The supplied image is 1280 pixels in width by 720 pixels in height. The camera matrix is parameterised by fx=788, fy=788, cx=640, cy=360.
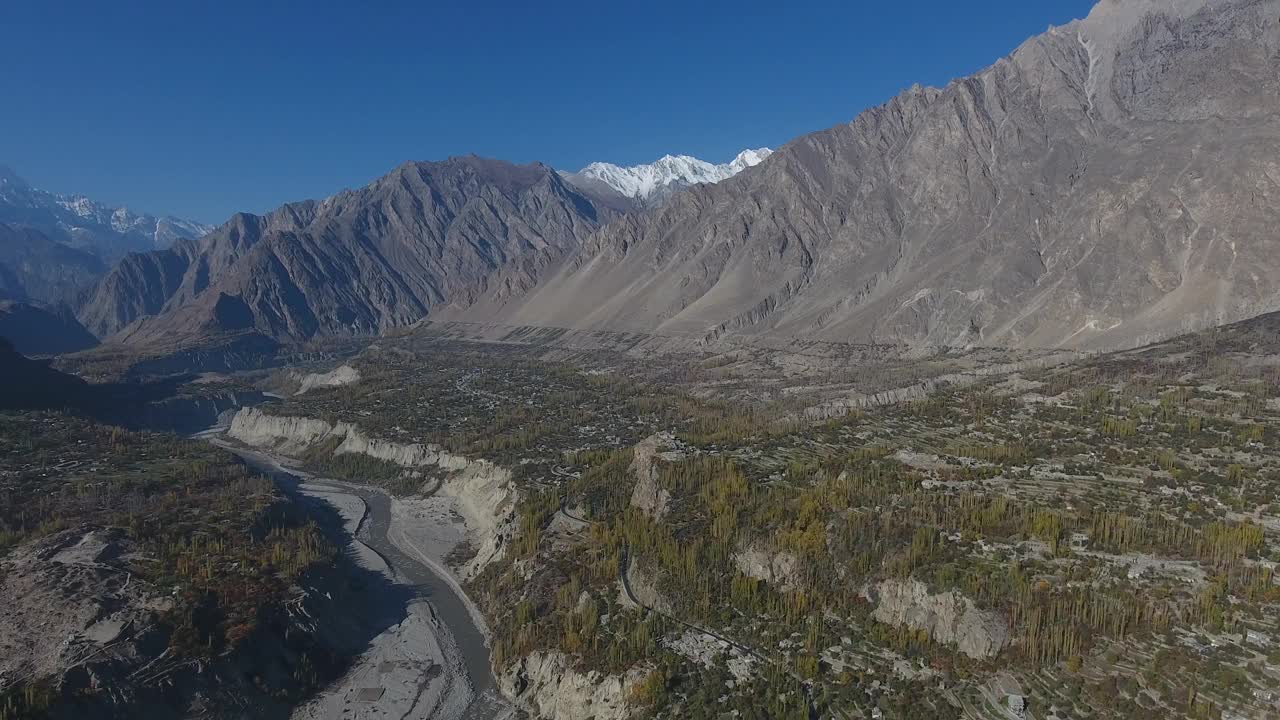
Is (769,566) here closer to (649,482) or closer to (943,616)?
(943,616)

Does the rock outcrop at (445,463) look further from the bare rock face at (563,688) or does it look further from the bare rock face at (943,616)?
the bare rock face at (943,616)

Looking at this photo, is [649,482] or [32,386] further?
[32,386]

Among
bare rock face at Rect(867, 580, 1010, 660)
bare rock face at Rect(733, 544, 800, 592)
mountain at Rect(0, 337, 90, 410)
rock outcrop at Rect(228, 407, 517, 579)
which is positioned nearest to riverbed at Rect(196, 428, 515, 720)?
rock outcrop at Rect(228, 407, 517, 579)

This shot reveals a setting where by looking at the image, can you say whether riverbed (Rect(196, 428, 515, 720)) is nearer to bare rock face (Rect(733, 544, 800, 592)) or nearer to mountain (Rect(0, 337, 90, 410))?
bare rock face (Rect(733, 544, 800, 592))

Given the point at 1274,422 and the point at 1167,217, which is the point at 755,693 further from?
the point at 1167,217

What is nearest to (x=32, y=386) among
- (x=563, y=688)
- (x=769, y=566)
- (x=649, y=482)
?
(x=649, y=482)
